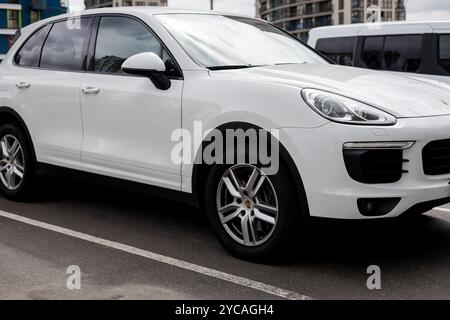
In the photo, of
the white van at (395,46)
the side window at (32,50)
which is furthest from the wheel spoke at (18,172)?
the white van at (395,46)

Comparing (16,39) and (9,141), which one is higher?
(16,39)

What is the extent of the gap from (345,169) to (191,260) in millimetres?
1236

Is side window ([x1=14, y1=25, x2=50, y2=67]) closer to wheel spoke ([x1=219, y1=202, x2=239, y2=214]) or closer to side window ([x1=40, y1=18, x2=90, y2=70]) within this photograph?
side window ([x1=40, y1=18, x2=90, y2=70])

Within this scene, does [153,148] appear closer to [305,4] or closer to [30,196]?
[30,196]

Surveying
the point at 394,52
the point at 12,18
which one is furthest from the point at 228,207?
the point at 12,18

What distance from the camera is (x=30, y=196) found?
6090mm

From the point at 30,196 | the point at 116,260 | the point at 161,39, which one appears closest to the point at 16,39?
the point at 30,196

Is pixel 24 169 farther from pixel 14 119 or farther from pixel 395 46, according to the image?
pixel 395 46

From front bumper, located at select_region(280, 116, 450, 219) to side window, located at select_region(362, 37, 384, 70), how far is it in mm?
6889

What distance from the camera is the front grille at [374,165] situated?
3.70 metres

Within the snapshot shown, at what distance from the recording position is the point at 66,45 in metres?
5.66

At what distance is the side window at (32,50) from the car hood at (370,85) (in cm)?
228

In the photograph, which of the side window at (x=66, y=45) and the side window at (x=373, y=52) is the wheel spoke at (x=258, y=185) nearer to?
the side window at (x=66, y=45)
